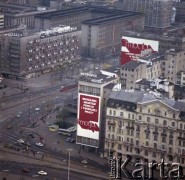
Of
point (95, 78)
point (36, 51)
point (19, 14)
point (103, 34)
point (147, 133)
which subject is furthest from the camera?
point (19, 14)

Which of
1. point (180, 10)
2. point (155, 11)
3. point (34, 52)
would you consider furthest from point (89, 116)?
point (180, 10)

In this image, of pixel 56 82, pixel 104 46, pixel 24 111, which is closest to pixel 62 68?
pixel 56 82

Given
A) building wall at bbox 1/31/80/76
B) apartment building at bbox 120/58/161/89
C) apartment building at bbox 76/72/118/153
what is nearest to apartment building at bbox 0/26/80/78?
building wall at bbox 1/31/80/76

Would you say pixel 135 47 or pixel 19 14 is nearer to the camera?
pixel 135 47

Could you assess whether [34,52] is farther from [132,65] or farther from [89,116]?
[89,116]

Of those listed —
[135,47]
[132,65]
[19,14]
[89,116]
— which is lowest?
[89,116]

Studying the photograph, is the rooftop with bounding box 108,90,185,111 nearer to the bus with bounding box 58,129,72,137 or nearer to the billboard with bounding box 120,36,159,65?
the bus with bounding box 58,129,72,137
